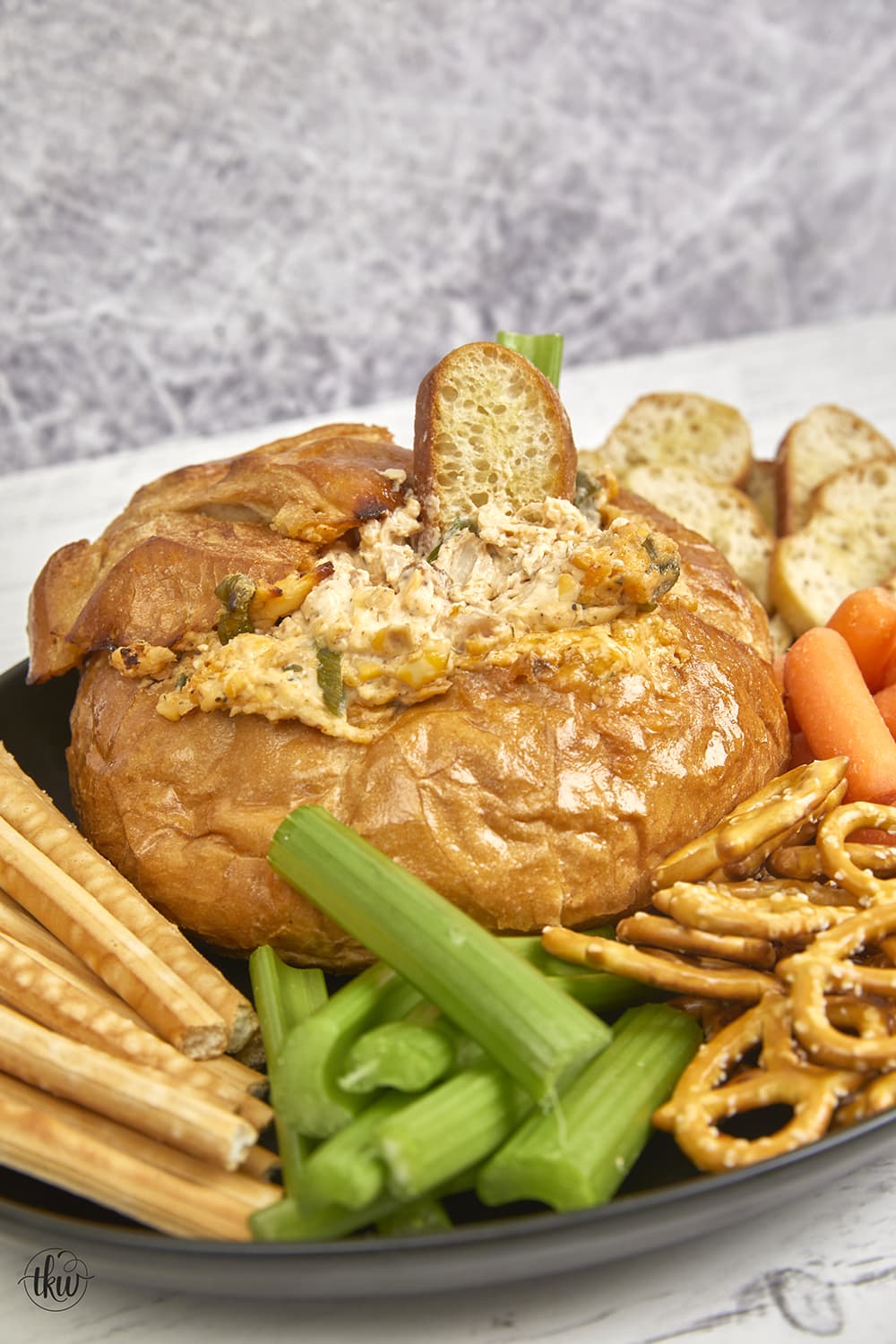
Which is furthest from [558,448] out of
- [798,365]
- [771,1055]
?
[798,365]

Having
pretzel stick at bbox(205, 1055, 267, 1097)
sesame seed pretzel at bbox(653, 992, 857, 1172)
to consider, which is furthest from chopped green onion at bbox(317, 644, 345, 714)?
sesame seed pretzel at bbox(653, 992, 857, 1172)

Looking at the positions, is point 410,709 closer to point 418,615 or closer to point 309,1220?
point 418,615

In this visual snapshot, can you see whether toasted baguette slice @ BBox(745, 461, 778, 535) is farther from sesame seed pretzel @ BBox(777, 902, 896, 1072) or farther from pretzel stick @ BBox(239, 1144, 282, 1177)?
pretzel stick @ BBox(239, 1144, 282, 1177)

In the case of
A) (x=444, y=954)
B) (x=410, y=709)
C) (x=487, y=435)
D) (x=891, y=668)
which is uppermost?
(x=487, y=435)

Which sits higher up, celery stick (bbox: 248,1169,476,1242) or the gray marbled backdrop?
the gray marbled backdrop

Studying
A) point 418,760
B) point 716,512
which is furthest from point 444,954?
point 716,512

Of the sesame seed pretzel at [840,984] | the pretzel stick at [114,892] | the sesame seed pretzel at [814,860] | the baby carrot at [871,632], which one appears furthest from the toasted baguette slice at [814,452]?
the pretzel stick at [114,892]

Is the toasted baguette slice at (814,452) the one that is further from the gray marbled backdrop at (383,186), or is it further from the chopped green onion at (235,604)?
the gray marbled backdrop at (383,186)
